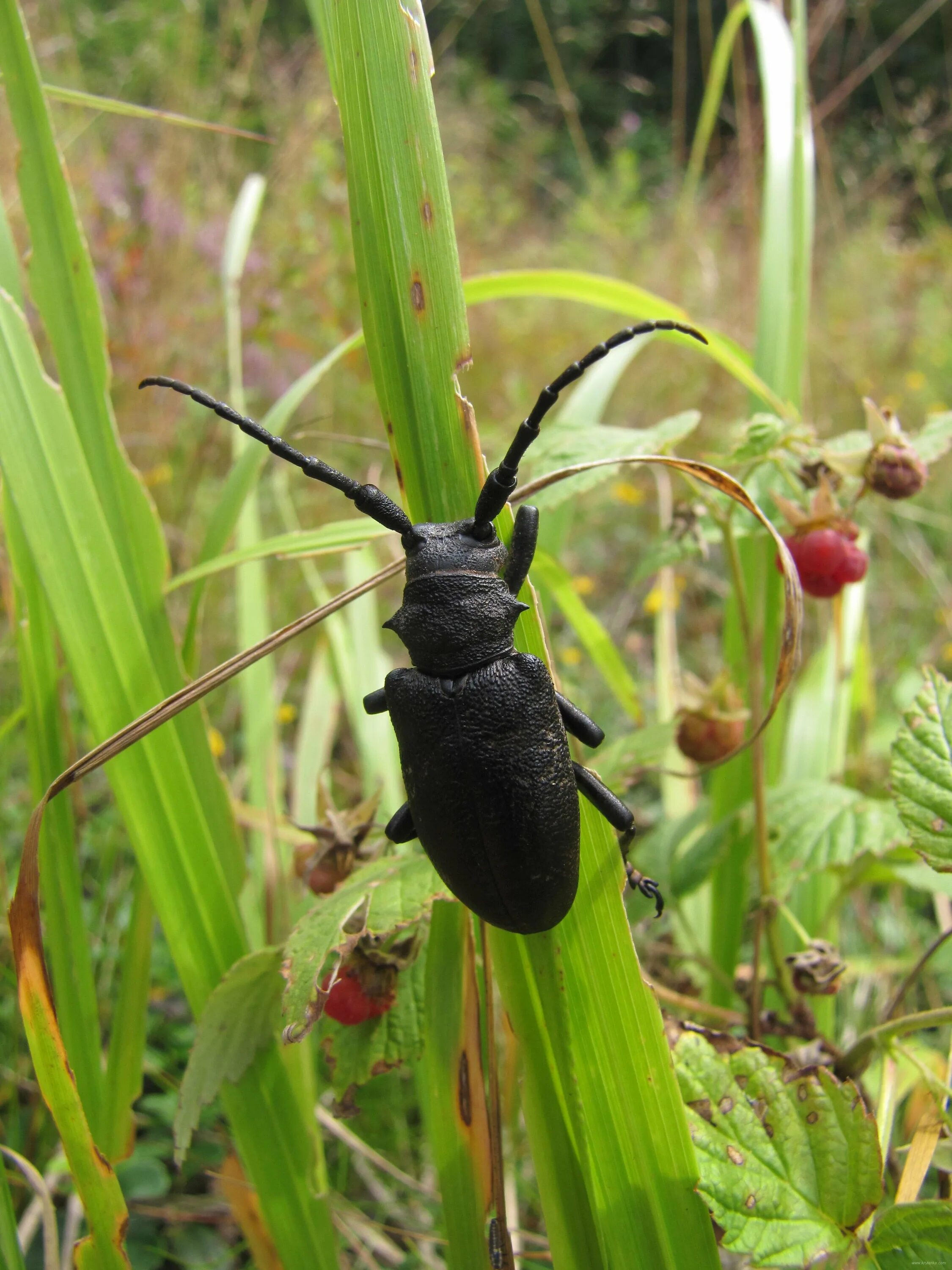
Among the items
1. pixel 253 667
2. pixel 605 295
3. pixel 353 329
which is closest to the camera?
pixel 605 295

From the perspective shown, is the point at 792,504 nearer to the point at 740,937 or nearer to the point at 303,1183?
the point at 740,937

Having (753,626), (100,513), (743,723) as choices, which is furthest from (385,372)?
(743,723)

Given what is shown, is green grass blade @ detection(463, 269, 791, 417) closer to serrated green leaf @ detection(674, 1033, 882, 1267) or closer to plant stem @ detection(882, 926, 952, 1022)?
plant stem @ detection(882, 926, 952, 1022)

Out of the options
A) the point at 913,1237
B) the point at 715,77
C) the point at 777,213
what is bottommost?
the point at 913,1237

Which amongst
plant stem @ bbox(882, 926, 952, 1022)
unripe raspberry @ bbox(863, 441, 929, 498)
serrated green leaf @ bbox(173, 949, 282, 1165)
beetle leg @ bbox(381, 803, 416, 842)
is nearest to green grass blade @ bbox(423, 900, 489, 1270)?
beetle leg @ bbox(381, 803, 416, 842)

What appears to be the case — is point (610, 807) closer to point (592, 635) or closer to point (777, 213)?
point (592, 635)

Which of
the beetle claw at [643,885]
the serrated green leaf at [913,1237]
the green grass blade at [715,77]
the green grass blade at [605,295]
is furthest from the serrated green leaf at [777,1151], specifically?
the green grass blade at [715,77]

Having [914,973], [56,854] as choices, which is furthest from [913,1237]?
[56,854]
